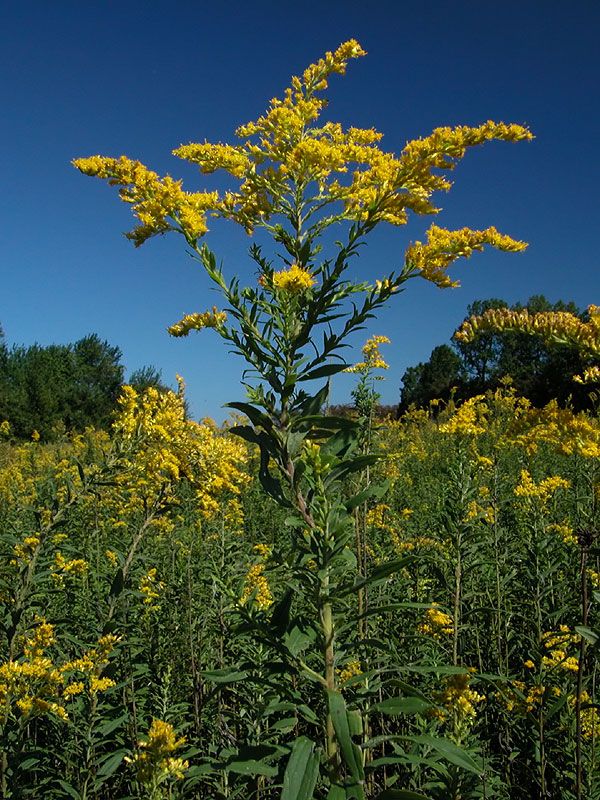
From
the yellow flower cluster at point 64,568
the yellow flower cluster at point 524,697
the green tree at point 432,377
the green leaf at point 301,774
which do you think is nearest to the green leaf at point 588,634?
the yellow flower cluster at point 524,697

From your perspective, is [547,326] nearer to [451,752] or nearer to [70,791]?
[451,752]

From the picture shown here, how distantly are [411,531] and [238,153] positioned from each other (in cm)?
362

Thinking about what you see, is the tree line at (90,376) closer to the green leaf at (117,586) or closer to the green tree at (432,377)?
the green tree at (432,377)

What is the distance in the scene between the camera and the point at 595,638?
192cm

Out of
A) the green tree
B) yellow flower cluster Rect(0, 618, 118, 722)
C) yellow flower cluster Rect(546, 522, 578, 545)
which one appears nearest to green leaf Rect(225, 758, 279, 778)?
yellow flower cluster Rect(0, 618, 118, 722)

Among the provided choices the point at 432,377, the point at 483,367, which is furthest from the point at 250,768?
the point at 432,377

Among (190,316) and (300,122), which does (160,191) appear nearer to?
(190,316)

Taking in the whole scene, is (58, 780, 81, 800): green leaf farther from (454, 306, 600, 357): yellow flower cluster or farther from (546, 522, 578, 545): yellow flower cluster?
(546, 522, 578, 545): yellow flower cluster

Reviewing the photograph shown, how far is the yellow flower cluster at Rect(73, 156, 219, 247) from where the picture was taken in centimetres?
203

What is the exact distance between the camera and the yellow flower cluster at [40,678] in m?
2.34

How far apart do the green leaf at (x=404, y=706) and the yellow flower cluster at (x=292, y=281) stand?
118cm

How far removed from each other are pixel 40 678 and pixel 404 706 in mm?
1718

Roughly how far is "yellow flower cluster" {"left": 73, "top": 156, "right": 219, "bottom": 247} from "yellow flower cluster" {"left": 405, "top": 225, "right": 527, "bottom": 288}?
736 mm

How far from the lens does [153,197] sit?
2.08 metres
